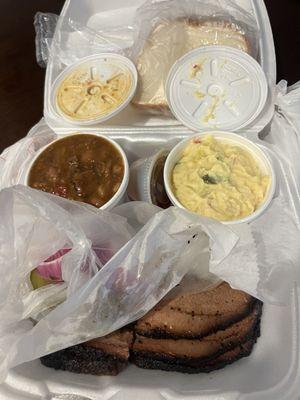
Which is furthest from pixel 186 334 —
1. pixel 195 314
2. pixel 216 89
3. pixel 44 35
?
pixel 44 35

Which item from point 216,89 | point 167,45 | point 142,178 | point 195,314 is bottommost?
point 195,314

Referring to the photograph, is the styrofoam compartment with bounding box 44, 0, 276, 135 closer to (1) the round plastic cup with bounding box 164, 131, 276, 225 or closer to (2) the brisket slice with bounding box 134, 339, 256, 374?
(1) the round plastic cup with bounding box 164, 131, 276, 225

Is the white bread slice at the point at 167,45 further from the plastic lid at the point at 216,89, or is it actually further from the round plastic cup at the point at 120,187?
the round plastic cup at the point at 120,187

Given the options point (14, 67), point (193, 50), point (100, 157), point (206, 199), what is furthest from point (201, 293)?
point (14, 67)

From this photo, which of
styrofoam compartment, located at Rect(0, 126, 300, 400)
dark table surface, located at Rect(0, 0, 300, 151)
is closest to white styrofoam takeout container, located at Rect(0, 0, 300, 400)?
styrofoam compartment, located at Rect(0, 126, 300, 400)

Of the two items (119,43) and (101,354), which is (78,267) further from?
(119,43)

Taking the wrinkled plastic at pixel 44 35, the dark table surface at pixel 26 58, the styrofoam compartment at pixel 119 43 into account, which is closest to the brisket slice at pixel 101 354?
the styrofoam compartment at pixel 119 43
